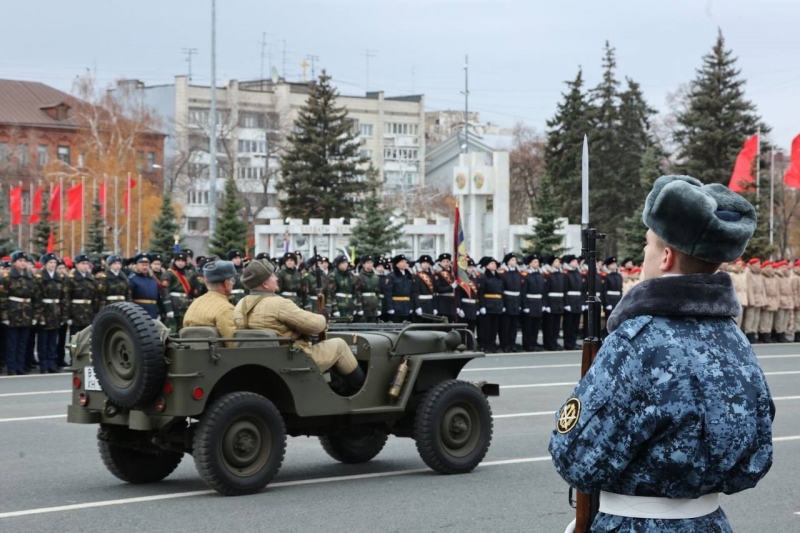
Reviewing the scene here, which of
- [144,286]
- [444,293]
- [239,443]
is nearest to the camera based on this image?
[239,443]

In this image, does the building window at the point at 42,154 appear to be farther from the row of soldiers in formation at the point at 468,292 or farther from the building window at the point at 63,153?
the row of soldiers in formation at the point at 468,292

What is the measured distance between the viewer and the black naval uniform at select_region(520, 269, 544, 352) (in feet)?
85.0

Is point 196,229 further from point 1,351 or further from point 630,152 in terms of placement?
point 1,351

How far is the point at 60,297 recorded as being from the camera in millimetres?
20641

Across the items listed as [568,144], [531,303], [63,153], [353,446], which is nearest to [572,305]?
[531,303]

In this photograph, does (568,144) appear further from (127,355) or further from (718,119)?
(127,355)

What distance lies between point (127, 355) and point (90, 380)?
65 centimetres

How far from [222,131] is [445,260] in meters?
68.0

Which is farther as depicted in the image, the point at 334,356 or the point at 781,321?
the point at 781,321

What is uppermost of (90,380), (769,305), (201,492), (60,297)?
(60,297)

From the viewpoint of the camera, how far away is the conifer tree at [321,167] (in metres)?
62.2

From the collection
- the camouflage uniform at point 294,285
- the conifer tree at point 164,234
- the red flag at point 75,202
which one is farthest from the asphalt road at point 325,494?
the conifer tree at point 164,234

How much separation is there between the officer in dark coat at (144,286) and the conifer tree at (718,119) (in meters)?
37.8

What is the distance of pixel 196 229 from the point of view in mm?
108250
